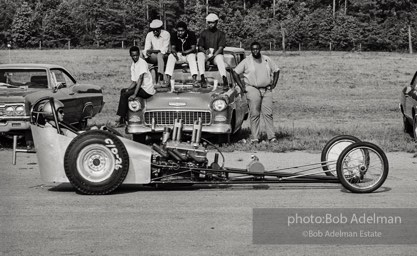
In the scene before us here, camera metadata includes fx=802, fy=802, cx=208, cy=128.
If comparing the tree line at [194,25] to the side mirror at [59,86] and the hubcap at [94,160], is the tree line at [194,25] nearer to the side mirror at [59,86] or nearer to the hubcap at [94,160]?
the side mirror at [59,86]

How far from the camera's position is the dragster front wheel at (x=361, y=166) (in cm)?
947

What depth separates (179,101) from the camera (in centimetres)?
1390

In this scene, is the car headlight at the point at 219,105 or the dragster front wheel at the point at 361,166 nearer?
the dragster front wheel at the point at 361,166

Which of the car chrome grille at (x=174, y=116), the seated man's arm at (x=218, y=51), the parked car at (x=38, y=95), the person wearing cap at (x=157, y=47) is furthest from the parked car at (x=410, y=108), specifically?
the parked car at (x=38, y=95)

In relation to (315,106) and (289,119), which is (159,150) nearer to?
(289,119)

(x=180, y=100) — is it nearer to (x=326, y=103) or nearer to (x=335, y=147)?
(x=335, y=147)

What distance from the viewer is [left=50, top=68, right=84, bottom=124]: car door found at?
15.2 meters

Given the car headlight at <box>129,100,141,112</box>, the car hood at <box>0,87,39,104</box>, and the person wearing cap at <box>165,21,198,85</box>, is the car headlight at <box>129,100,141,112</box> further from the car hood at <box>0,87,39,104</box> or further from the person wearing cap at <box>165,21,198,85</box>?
the car hood at <box>0,87,39,104</box>

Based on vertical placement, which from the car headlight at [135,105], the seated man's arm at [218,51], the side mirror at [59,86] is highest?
the seated man's arm at [218,51]

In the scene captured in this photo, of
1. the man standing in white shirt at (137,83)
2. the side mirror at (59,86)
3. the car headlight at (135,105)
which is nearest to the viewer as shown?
the man standing in white shirt at (137,83)

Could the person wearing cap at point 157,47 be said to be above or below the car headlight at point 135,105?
above

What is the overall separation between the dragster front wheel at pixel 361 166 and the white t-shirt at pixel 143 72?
4.87m

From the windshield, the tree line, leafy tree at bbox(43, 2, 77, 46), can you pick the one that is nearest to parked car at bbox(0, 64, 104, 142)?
the windshield

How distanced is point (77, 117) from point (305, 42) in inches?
3206
